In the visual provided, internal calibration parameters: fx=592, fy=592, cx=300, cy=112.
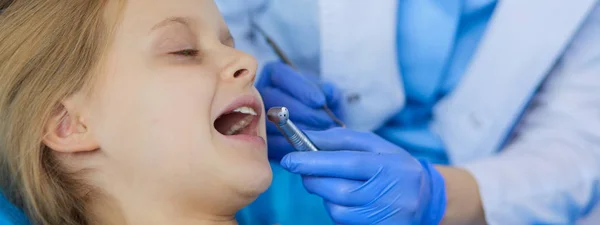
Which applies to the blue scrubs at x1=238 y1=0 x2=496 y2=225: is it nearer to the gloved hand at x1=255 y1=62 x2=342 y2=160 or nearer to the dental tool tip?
the gloved hand at x1=255 y1=62 x2=342 y2=160

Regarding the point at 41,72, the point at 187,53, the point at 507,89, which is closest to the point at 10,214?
the point at 41,72

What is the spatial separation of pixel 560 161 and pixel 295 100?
21.3 inches

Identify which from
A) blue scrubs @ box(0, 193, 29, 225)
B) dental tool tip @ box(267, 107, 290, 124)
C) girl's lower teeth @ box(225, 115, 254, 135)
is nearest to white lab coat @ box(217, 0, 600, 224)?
girl's lower teeth @ box(225, 115, 254, 135)

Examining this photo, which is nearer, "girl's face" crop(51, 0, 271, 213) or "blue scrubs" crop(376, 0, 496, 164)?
"girl's face" crop(51, 0, 271, 213)

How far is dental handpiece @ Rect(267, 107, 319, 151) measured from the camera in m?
0.82

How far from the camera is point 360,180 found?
3.16 ft

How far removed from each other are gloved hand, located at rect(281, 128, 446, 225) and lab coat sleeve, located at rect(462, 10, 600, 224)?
0.21m

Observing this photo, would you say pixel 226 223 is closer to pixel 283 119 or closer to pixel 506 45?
pixel 283 119

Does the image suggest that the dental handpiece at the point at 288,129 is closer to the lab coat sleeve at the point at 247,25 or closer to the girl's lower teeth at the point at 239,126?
the girl's lower teeth at the point at 239,126

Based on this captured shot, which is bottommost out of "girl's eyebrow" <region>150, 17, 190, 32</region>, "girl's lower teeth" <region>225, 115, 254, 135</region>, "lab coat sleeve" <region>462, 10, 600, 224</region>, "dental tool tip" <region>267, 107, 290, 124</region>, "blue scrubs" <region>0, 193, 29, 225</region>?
"lab coat sleeve" <region>462, 10, 600, 224</region>

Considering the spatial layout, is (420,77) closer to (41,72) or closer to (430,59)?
(430,59)

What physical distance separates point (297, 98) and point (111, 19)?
1.54 feet

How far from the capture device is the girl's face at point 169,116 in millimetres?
859

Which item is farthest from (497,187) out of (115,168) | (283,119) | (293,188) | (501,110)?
(115,168)
